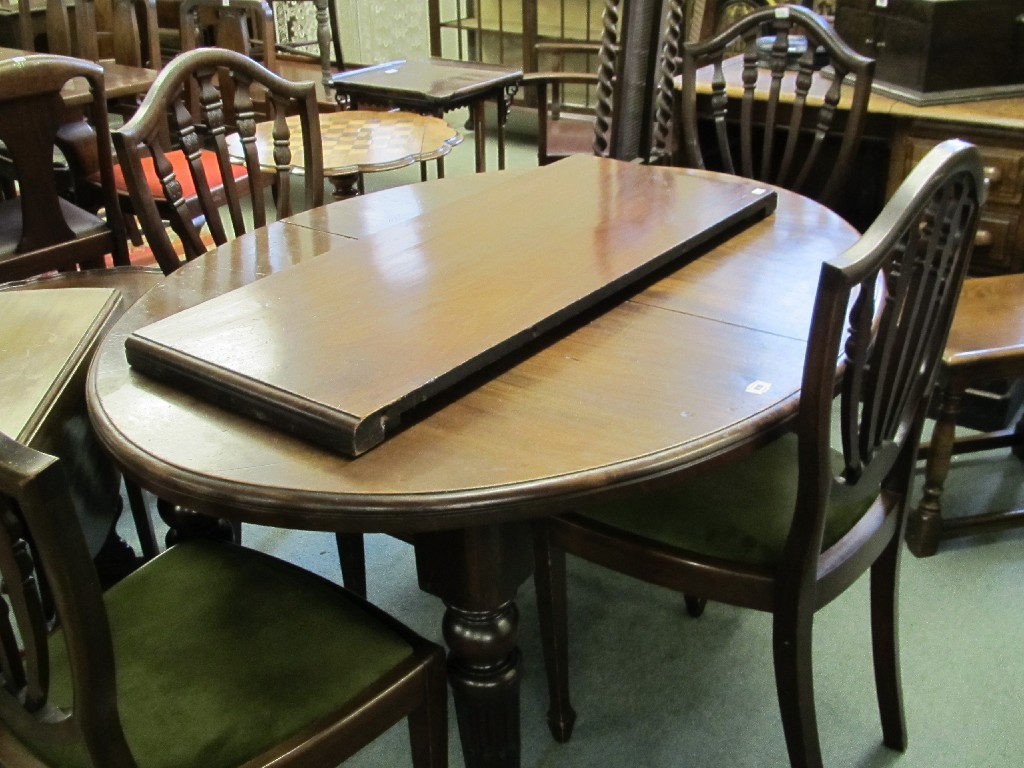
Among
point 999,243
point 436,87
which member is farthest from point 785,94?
point 436,87

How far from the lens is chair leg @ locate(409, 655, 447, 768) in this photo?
1.09 meters

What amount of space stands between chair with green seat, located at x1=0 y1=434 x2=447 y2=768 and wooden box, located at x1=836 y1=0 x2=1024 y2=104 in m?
1.93

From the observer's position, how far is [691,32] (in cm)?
377

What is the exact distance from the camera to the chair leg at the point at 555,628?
4.79 feet

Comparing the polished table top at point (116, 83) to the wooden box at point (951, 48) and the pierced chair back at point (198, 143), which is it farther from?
the wooden box at point (951, 48)

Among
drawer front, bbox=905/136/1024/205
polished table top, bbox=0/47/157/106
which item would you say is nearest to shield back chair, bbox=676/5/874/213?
drawer front, bbox=905/136/1024/205

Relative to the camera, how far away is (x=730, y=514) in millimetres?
1215

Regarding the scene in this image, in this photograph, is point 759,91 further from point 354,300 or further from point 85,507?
point 85,507

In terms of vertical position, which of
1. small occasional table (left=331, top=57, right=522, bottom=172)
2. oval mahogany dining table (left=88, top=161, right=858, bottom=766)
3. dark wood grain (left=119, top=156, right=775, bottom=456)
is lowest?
oval mahogany dining table (left=88, top=161, right=858, bottom=766)

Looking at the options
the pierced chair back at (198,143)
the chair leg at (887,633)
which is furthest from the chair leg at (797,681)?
the pierced chair back at (198,143)

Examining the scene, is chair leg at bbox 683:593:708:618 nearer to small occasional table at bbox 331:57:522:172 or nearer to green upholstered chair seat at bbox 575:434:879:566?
green upholstered chair seat at bbox 575:434:879:566

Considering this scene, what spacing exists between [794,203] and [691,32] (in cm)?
243

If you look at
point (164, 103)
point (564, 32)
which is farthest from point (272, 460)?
point (564, 32)

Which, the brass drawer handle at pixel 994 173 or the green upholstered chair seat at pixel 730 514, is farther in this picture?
the brass drawer handle at pixel 994 173
